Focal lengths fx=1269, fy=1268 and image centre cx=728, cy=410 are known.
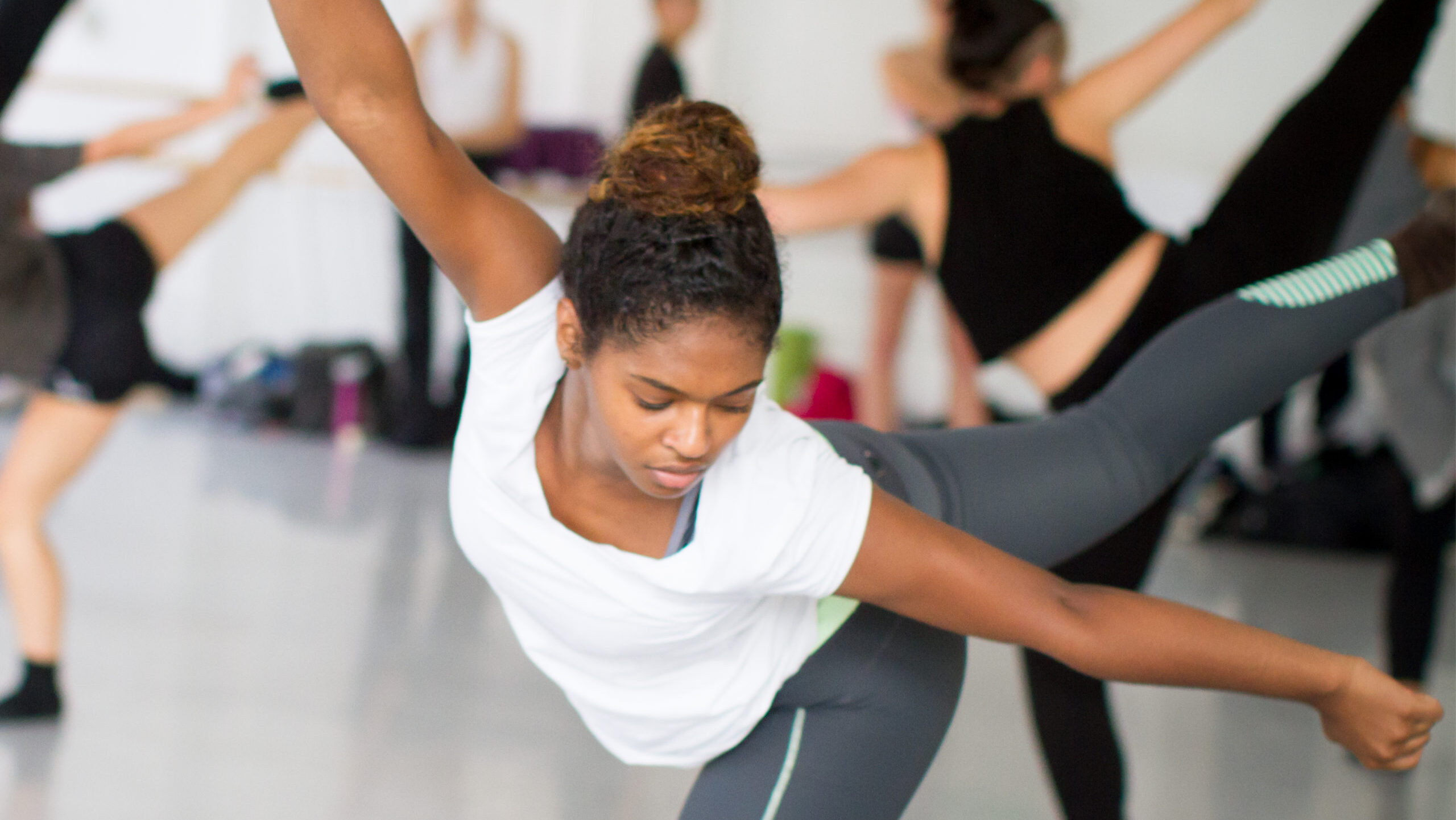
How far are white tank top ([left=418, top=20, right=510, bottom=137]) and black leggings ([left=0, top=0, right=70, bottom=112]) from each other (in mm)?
2890

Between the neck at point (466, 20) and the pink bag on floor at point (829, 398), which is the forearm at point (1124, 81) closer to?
the pink bag on floor at point (829, 398)

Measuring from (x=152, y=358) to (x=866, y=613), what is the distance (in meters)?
1.61

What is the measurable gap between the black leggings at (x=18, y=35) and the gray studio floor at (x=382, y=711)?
1.11m

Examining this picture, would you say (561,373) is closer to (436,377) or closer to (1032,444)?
(1032,444)

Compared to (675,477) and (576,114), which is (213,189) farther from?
(576,114)

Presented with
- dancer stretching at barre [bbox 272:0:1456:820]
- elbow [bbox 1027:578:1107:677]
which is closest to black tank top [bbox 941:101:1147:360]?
dancer stretching at barre [bbox 272:0:1456:820]

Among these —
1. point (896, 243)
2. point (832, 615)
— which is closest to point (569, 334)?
point (832, 615)

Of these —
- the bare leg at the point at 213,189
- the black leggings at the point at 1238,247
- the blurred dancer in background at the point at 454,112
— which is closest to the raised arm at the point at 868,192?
the black leggings at the point at 1238,247

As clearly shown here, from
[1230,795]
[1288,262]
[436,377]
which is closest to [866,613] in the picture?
[1288,262]

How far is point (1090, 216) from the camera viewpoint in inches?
74.1

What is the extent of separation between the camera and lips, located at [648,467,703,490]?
117cm

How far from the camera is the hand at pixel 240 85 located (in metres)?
2.58

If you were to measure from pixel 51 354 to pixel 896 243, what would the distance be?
2.60 metres

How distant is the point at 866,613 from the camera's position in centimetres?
147
